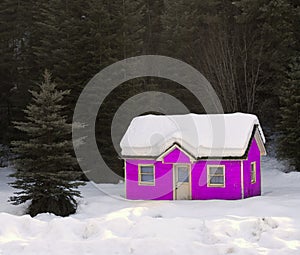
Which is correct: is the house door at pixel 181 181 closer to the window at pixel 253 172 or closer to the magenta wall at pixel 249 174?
the magenta wall at pixel 249 174

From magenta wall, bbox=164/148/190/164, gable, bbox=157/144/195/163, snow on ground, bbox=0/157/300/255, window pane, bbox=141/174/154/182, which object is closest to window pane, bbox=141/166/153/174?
window pane, bbox=141/174/154/182

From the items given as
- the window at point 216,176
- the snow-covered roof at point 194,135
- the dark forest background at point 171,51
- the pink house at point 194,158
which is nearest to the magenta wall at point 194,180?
the pink house at point 194,158

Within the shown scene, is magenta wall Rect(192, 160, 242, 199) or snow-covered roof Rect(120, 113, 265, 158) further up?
snow-covered roof Rect(120, 113, 265, 158)

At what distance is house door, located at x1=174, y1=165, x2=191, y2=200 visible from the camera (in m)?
17.3

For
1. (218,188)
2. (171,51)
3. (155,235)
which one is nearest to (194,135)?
(218,188)

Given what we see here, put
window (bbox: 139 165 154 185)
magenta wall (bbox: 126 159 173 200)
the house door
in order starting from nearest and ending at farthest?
the house door < magenta wall (bbox: 126 159 173 200) < window (bbox: 139 165 154 185)

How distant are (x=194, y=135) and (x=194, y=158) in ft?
4.20

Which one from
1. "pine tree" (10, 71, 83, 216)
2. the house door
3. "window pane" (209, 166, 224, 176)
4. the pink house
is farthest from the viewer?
the house door

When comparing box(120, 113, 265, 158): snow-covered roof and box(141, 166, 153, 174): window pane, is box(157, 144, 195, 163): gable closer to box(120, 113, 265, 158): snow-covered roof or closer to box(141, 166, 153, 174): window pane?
box(120, 113, 265, 158): snow-covered roof

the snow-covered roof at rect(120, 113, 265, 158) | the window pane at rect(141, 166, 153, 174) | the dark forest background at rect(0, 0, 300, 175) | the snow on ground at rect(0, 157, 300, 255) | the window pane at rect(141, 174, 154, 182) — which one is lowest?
the snow on ground at rect(0, 157, 300, 255)

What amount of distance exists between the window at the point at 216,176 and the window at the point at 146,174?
2461mm

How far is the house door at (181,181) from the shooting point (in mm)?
17344

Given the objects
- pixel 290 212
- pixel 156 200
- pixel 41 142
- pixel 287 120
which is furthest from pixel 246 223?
pixel 287 120

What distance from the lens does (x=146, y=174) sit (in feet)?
59.3
